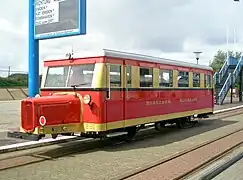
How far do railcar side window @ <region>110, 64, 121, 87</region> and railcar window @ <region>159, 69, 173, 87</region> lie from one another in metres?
2.64

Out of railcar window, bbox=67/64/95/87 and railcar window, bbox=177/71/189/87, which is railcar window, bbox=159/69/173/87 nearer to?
railcar window, bbox=177/71/189/87

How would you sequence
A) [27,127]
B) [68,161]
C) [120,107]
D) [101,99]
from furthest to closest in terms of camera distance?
[120,107]
[101,99]
[27,127]
[68,161]

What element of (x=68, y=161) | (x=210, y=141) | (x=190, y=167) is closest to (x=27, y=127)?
(x=68, y=161)

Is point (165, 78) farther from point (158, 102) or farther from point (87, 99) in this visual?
point (87, 99)

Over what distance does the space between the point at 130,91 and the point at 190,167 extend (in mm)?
3954

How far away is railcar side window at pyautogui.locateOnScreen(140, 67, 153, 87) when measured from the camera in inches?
497

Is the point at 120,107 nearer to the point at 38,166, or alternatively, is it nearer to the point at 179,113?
the point at 38,166

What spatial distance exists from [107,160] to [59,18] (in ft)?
23.8

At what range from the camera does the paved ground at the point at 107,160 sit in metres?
7.99

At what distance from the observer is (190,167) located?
8609 mm

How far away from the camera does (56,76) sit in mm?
12039

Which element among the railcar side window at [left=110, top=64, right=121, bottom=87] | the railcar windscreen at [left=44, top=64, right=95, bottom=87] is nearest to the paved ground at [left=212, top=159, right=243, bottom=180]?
the railcar side window at [left=110, top=64, right=121, bottom=87]

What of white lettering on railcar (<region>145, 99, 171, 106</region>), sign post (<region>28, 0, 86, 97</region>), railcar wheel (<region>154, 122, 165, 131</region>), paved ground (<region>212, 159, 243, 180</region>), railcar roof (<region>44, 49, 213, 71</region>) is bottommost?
paved ground (<region>212, 159, 243, 180</region>)

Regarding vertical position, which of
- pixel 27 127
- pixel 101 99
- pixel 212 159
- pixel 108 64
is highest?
pixel 108 64
